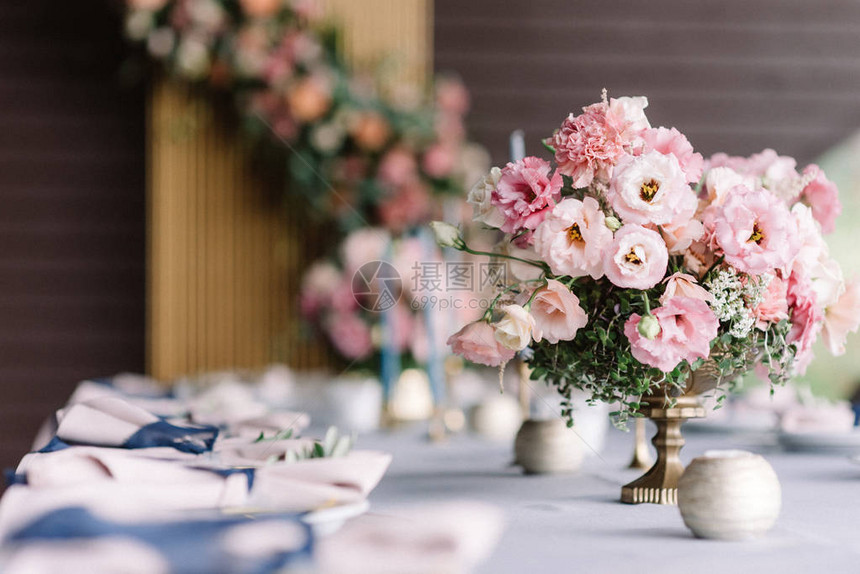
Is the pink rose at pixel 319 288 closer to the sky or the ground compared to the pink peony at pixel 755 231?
closer to the ground

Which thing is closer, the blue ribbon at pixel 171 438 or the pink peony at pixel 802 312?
the pink peony at pixel 802 312

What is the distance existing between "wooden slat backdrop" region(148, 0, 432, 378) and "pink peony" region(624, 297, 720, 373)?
244 cm

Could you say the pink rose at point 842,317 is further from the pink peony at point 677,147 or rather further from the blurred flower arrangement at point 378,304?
the blurred flower arrangement at point 378,304

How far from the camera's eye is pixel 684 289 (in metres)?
0.77

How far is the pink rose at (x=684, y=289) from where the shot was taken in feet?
2.50

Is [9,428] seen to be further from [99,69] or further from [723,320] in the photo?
[723,320]

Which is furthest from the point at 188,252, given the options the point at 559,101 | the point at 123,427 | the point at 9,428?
the point at 123,427

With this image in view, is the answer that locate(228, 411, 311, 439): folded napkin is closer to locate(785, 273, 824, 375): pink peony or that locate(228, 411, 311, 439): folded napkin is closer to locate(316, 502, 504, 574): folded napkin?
locate(316, 502, 504, 574): folded napkin

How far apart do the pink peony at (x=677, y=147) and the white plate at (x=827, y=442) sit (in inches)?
25.3

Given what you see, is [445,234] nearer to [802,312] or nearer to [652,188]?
[652,188]

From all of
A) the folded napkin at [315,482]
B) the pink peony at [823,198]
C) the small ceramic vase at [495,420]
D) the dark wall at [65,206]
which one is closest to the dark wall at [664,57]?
the dark wall at [65,206]

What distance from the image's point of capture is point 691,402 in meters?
0.90

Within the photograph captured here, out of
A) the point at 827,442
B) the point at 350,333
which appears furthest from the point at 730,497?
the point at 350,333

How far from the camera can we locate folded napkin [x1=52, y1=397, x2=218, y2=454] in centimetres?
103
